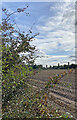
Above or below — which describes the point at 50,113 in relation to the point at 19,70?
below

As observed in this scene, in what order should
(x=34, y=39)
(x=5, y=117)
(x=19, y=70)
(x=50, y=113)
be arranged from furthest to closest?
(x=50, y=113) < (x=34, y=39) < (x=19, y=70) < (x=5, y=117)

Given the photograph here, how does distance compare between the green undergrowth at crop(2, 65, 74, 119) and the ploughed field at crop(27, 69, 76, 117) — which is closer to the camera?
the green undergrowth at crop(2, 65, 74, 119)

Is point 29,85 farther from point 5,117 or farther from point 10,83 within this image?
point 5,117

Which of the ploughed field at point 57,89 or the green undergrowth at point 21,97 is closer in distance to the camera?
the green undergrowth at point 21,97

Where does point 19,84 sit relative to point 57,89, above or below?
above

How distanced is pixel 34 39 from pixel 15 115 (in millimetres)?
884

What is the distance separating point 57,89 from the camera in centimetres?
343

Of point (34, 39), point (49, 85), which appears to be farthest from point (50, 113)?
point (34, 39)

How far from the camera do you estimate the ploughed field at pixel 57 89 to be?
6.31 ft

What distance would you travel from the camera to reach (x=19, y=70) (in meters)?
1.72

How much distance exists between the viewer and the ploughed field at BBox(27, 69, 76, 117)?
1.92 metres

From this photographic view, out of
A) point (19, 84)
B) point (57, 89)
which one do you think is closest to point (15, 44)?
point (19, 84)

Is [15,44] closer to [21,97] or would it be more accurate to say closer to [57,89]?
[21,97]

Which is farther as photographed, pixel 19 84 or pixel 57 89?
pixel 57 89
